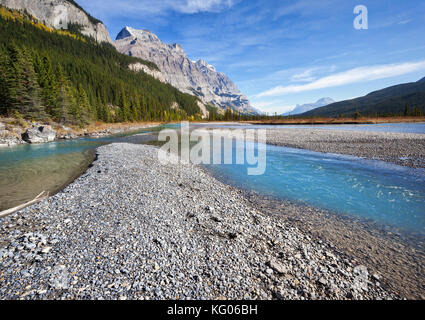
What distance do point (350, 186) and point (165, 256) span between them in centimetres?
1413

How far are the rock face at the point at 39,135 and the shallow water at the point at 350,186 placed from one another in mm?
39407

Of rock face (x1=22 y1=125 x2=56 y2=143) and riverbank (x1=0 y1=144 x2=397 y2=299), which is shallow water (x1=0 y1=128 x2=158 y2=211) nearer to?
riverbank (x1=0 y1=144 x2=397 y2=299)

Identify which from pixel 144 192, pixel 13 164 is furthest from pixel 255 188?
pixel 13 164

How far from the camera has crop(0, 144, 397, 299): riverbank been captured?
15.3ft

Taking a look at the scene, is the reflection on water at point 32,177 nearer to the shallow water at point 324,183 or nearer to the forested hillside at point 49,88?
the shallow water at point 324,183

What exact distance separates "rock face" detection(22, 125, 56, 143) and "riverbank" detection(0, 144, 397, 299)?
38308mm

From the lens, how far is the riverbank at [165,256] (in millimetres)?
4652

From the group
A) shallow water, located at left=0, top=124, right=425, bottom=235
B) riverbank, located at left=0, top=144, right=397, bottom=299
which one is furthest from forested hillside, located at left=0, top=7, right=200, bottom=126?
riverbank, located at left=0, top=144, right=397, bottom=299

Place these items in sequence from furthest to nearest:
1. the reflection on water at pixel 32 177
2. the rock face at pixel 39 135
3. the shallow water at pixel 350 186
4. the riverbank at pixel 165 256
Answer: the rock face at pixel 39 135 → the reflection on water at pixel 32 177 → the shallow water at pixel 350 186 → the riverbank at pixel 165 256

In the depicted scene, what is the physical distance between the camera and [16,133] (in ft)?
118

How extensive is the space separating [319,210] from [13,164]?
29.1 m

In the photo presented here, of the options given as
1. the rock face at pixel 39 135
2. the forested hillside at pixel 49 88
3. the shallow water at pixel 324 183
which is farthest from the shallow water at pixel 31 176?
the forested hillside at pixel 49 88

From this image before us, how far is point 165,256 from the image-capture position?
5777 millimetres
